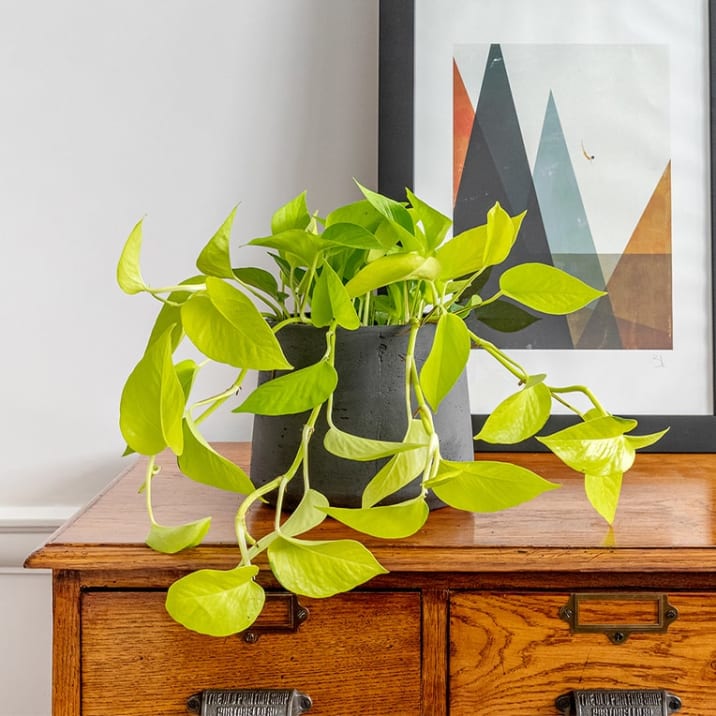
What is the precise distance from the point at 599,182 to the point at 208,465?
1.91 feet

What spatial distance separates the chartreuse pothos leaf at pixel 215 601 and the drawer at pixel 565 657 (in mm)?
168

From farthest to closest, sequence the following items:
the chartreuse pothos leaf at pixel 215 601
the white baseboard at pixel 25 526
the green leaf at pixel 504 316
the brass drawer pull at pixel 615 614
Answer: the white baseboard at pixel 25 526
the green leaf at pixel 504 316
the brass drawer pull at pixel 615 614
the chartreuse pothos leaf at pixel 215 601

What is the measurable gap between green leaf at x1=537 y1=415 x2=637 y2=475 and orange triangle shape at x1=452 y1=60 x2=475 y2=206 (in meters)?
0.42

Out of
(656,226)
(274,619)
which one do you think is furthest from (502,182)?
(274,619)

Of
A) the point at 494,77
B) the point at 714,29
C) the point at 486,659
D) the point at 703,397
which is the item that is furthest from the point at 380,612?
the point at 714,29

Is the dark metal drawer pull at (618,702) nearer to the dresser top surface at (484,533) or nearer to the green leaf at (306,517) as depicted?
the dresser top surface at (484,533)

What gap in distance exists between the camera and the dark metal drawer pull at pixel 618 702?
522 mm

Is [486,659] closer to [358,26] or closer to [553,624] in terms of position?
[553,624]

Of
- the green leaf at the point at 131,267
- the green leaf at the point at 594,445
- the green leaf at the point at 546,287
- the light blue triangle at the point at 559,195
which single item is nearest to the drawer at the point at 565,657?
the green leaf at the point at 594,445

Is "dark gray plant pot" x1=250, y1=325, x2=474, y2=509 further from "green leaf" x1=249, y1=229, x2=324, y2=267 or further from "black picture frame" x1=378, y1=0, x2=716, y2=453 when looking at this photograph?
"black picture frame" x1=378, y1=0, x2=716, y2=453

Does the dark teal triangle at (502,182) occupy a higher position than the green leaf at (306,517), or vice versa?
the dark teal triangle at (502,182)

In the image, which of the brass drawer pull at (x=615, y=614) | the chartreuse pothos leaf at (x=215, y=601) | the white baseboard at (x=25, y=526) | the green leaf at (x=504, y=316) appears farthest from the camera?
the white baseboard at (x=25, y=526)

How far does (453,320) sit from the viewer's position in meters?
0.49

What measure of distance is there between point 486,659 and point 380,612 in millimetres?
84
